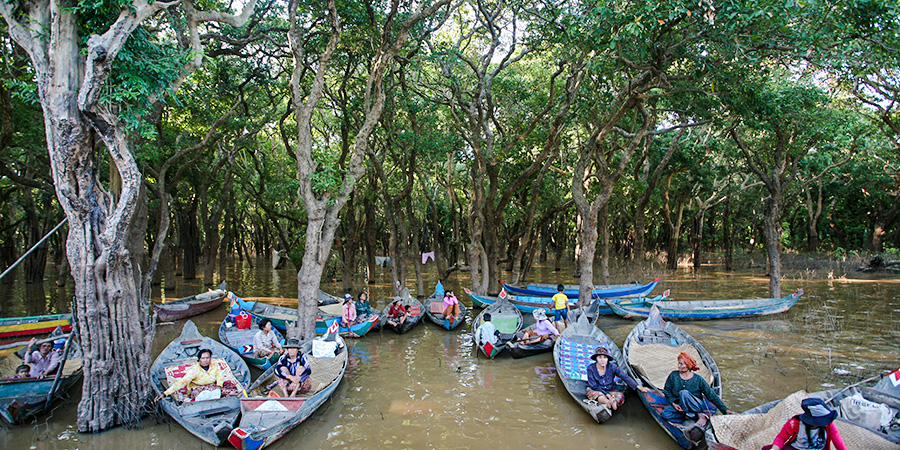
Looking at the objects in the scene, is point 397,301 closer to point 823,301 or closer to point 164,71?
point 164,71

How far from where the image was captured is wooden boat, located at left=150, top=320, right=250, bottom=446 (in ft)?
21.4

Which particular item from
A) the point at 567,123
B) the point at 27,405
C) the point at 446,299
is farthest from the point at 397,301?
the point at 27,405

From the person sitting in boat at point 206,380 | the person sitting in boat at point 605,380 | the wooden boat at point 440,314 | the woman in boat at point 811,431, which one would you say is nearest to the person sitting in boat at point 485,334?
the wooden boat at point 440,314

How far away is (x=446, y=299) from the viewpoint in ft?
47.0

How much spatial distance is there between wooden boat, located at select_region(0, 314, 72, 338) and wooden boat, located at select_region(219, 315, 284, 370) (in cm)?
400

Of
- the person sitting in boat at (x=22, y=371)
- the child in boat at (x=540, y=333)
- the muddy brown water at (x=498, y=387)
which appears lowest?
the muddy brown water at (x=498, y=387)

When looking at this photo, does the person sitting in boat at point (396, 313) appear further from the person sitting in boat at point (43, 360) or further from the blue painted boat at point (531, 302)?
the person sitting in boat at point (43, 360)

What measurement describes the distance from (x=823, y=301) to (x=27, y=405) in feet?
69.3

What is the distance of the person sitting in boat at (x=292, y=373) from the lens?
7.74 meters

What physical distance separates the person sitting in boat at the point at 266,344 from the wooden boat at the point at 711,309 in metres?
9.37

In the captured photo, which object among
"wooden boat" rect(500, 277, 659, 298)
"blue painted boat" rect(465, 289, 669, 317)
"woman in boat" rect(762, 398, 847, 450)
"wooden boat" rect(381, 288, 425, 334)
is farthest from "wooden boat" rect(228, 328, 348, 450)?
"wooden boat" rect(500, 277, 659, 298)

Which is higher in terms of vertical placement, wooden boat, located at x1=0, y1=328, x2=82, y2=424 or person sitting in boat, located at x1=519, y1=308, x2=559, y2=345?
person sitting in boat, located at x1=519, y1=308, x2=559, y2=345

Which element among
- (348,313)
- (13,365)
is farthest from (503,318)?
(13,365)

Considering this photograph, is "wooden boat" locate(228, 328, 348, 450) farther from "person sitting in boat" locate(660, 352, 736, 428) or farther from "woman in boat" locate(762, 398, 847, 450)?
"woman in boat" locate(762, 398, 847, 450)
